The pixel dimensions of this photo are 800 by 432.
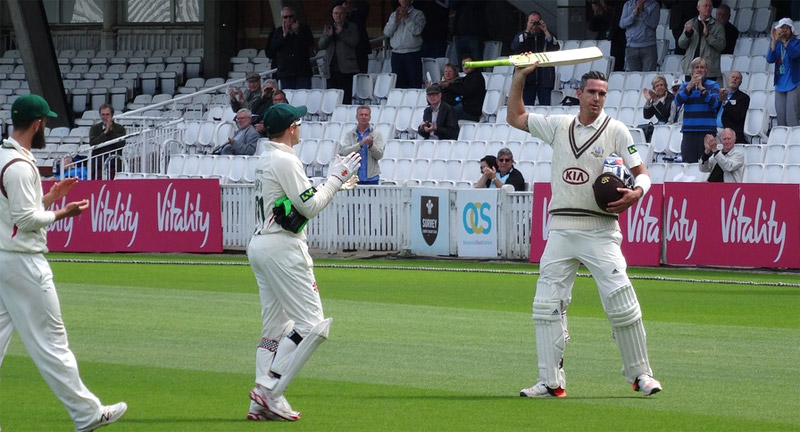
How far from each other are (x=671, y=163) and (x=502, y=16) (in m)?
11.9

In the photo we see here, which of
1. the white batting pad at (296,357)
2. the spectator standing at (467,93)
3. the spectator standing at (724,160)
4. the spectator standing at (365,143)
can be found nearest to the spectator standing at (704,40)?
the spectator standing at (724,160)

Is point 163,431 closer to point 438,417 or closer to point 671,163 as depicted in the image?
point 438,417

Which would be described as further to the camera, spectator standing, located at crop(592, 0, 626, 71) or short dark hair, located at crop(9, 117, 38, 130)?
spectator standing, located at crop(592, 0, 626, 71)

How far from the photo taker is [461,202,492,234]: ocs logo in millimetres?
20734

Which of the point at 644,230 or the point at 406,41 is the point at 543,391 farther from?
the point at 406,41

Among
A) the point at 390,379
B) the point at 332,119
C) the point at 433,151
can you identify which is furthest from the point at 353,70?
the point at 390,379

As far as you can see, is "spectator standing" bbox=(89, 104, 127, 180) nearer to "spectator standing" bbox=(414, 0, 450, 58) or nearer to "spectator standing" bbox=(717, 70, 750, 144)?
"spectator standing" bbox=(414, 0, 450, 58)

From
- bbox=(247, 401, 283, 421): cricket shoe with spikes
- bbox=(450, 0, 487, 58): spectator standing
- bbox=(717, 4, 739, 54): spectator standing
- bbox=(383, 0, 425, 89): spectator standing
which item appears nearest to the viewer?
bbox=(247, 401, 283, 421): cricket shoe with spikes


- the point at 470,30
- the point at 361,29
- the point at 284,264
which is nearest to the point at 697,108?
the point at 470,30

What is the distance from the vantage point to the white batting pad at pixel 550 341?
9031 millimetres

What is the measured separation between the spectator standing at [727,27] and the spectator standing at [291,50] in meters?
8.28

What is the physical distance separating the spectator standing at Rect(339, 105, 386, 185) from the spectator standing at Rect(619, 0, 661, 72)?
5184mm

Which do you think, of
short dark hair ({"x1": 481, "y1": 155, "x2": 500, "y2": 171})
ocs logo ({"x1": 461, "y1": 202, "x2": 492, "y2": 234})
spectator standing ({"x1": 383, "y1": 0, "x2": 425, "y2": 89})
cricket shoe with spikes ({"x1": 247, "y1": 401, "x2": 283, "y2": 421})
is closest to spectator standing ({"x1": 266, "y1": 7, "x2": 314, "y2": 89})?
spectator standing ({"x1": 383, "y1": 0, "x2": 425, "y2": 89})

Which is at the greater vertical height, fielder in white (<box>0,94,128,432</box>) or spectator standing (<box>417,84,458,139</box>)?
spectator standing (<box>417,84,458,139</box>)
